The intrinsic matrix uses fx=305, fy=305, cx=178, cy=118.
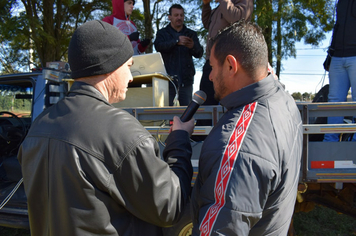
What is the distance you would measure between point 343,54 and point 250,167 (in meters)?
2.56

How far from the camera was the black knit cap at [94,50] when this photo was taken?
1.33 meters

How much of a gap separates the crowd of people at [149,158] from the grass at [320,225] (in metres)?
3.18

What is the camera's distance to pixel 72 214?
119 centimetres

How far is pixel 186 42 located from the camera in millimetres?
3951

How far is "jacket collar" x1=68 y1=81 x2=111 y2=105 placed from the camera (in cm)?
134

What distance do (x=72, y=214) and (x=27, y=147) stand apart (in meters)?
0.35

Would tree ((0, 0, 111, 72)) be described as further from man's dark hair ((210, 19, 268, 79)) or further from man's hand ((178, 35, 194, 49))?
man's dark hair ((210, 19, 268, 79))

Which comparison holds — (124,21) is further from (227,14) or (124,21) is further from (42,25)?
(42,25)

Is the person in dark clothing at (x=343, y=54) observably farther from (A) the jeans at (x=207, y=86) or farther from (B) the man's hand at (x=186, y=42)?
(B) the man's hand at (x=186, y=42)

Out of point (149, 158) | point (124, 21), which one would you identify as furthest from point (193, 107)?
point (124, 21)

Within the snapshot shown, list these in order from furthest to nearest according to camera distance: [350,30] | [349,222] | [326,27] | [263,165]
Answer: [326,27]
[349,222]
[350,30]
[263,165]

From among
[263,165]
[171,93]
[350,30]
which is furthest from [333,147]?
[171,93]

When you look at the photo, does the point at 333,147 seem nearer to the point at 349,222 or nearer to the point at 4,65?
the point at 349,222

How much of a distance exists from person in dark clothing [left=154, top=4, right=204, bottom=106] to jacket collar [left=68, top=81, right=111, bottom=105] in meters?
2.51
